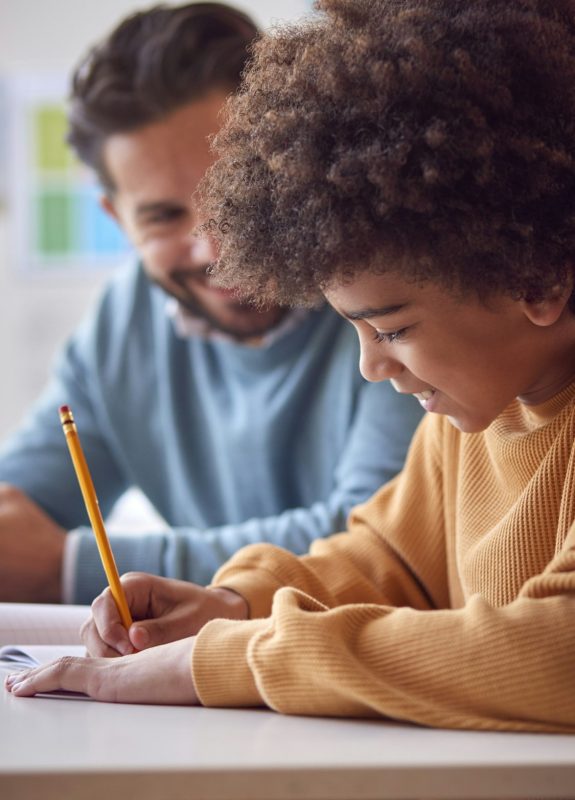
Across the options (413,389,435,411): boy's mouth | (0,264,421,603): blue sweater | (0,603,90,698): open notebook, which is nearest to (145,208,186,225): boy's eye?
(0,264,421,603): blue sweater

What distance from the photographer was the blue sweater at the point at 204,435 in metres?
1.44

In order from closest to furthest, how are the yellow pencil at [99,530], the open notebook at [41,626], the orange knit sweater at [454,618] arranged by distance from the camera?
the orange knit sweater at [454,618]
the yellow pencil at [99,530]
the open notebook at [41,626]

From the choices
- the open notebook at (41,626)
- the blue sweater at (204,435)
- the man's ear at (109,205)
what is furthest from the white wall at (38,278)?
the open notebook at (41,626)

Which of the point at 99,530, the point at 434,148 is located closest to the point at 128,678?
the point at 99,530

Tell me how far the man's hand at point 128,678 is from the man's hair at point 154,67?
1.05 m

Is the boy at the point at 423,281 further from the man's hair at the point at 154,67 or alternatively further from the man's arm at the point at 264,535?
the man's hair at the point at 154,67

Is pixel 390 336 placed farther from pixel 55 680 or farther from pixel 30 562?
pixel 30 562

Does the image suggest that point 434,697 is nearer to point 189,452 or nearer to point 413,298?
point 413,298

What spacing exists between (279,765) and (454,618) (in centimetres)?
20

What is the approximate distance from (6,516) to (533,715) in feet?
3.21

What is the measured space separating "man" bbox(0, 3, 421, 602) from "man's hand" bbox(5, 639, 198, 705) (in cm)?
66

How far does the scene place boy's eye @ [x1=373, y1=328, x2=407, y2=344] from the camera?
855 millimetres

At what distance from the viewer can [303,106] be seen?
0.81 meters

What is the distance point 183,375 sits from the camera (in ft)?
6.14
